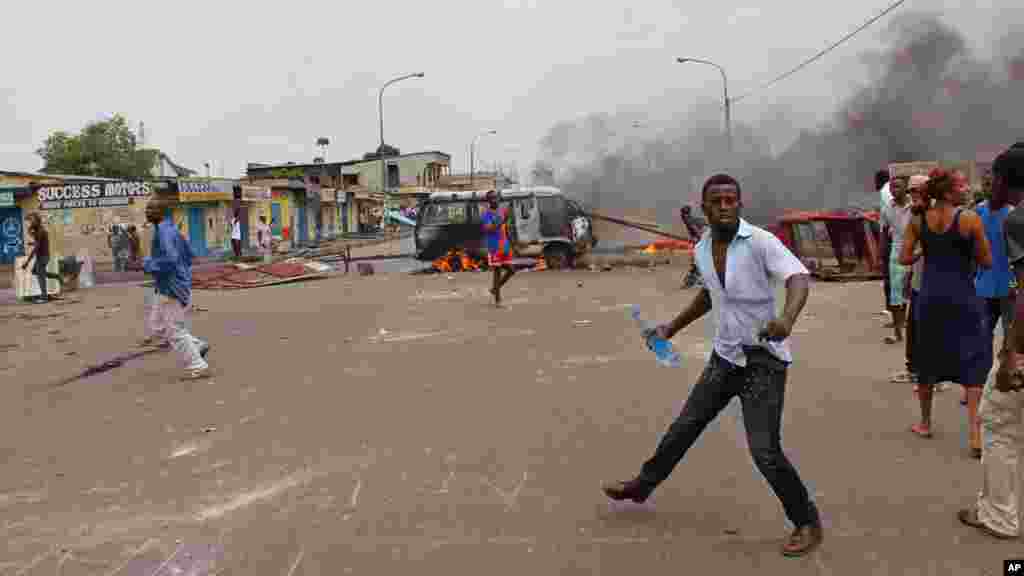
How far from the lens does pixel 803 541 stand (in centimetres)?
308

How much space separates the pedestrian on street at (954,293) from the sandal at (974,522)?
37.3 inches

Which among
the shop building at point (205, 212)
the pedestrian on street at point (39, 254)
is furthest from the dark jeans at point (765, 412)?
the shop building at point (205, 212)

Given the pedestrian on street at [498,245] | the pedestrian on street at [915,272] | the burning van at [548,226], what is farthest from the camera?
the burning van at [548,226]

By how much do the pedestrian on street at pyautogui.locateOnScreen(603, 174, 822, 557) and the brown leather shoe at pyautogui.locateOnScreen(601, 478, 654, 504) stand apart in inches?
20.2

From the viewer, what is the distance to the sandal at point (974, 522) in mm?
3143

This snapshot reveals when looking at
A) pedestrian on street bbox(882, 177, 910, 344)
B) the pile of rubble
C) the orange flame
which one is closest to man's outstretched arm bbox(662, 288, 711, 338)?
pedestrian on street bbox(882, 177, 910, 344)

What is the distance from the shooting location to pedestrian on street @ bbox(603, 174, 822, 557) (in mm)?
3041

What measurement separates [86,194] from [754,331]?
21.2 m

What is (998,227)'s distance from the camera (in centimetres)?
445

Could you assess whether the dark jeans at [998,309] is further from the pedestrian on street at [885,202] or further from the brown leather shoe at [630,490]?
the brown leather shoe at [630,490]

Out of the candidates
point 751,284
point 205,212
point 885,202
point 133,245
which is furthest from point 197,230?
point 751,284

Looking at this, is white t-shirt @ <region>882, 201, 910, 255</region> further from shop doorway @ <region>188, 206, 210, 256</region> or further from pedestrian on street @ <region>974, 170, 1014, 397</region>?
shop doorway @ <region>188, 206, 210, 256</region>

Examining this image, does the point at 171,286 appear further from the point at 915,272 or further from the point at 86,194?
the point at 86,194

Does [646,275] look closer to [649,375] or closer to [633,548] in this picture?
[649,375]
